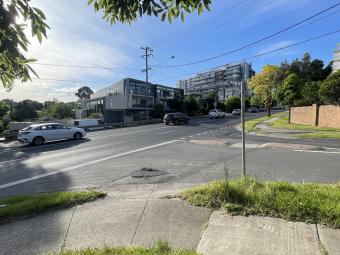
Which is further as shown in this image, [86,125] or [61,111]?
[61,111]

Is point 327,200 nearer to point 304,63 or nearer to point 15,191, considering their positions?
point 15,191

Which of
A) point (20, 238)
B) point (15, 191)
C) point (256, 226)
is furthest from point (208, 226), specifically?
point (15, 191)

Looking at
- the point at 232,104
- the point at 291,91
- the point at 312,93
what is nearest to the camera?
the point at 312,93

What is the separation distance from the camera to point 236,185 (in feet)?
19.0

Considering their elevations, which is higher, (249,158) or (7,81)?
(7,81)

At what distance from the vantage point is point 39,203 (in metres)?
5.93

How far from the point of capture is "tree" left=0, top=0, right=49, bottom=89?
249 centimetres

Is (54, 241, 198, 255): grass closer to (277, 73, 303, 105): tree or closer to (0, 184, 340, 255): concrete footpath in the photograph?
(0, 184, 340, 255): concrete footpath

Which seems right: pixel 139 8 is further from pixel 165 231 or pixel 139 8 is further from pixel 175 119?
pixel 175 119

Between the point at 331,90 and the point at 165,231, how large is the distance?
25666 millimetres

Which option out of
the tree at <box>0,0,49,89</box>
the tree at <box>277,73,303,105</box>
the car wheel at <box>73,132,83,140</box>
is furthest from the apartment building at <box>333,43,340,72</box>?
the tree at <box>0,0,49,89</box>

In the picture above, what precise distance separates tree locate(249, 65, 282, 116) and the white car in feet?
122

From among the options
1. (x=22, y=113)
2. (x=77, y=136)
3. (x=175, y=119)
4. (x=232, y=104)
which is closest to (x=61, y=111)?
(x=22, y=113)

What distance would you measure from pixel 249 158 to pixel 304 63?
165ft
